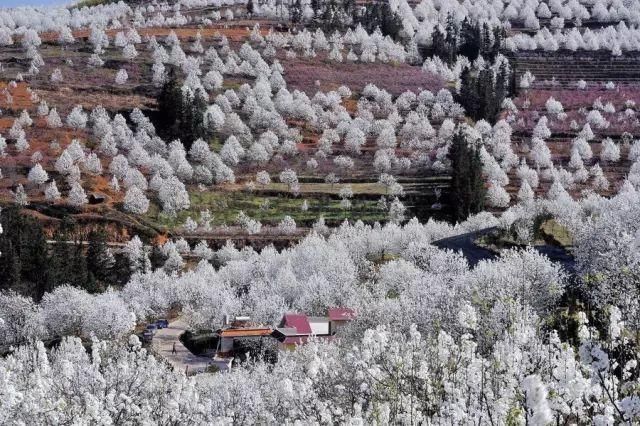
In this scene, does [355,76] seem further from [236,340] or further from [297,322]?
[236,340]

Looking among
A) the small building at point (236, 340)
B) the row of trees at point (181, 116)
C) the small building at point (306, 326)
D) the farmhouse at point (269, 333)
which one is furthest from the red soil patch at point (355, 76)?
the small building at point (236, 340)

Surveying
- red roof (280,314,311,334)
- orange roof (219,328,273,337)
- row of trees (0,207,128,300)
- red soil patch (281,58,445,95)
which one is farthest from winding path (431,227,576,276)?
red soil patch (281,58,445,95)

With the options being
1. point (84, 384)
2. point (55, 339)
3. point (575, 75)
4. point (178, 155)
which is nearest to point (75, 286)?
point (55, 339)

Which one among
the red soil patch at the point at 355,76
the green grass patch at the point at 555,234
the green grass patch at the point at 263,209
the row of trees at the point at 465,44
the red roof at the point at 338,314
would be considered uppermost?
the row of trees at the point at 465,44

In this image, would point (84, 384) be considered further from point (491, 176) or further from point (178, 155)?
point (491, 176)

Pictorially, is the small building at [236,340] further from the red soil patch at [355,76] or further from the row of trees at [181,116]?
the red soil patch at [355,76]

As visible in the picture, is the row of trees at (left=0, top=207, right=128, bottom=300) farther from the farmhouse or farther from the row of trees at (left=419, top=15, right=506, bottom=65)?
the row of trees at (left=419, top=15, right=506, bottom=65)
